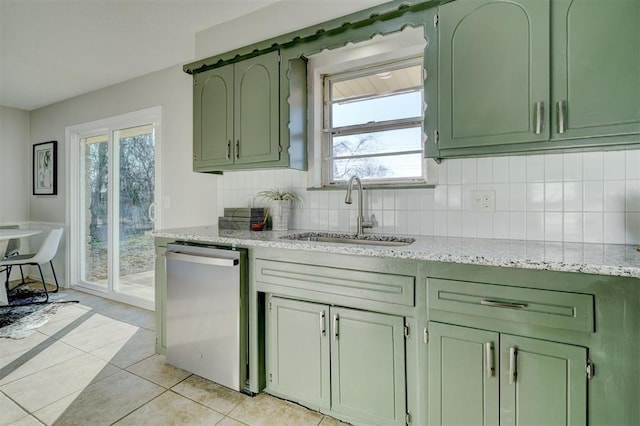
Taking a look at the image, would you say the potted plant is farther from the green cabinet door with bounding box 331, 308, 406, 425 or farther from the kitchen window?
the green cabinet door with bounding box 331, 308, 406, 425

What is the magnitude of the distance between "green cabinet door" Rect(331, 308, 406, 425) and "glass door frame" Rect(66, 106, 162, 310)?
2449 mm

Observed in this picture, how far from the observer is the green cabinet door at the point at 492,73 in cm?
144

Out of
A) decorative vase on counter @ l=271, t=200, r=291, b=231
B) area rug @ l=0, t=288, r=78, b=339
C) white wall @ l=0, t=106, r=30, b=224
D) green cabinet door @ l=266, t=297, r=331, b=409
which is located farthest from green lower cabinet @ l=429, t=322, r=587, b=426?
white wall @ l=0, t=106, r=30, b=224

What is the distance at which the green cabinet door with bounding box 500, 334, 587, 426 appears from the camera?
1158mm

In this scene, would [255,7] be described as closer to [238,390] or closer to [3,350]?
[238,390]

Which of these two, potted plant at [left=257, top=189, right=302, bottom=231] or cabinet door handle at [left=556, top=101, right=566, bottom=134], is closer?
cabinet door handle at [left=556, top=101, right=566, bottom=134]

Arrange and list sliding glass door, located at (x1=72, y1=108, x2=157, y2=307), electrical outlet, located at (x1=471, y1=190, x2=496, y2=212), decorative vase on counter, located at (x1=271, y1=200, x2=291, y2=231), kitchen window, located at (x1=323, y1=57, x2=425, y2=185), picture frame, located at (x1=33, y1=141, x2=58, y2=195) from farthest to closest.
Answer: picture frame, located at (x1=33, y1=141, x2=58, y2=195), sliding glass door, located at (x1=72, y1=108, x2=157, y2=307), decorative vase on counter, located at (x1=271, y1=200, x2=291, y2=231), kitchen window, located at (x1=323, y1=57, x2=425, y2=185), electrical outlet, located at (x1=471, y1=190, x2=496, y2=212)

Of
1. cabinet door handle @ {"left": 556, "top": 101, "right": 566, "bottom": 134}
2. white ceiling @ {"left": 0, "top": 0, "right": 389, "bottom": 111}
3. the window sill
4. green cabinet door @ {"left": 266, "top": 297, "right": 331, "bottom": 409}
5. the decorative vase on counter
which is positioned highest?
white ceiling @ {"left": 0, "top": 0, "right": 389, "bottom": 111}

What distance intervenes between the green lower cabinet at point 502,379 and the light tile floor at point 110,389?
26.3 inches

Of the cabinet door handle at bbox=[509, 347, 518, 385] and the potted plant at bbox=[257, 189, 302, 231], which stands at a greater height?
the potted plant at bbox=[257, 189, 302, 231]

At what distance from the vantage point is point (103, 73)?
3.36 meters

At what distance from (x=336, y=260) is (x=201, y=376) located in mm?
1233

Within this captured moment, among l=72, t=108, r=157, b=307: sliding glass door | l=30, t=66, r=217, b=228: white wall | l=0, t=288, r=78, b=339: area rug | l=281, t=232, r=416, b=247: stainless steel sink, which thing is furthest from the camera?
l=72, t=108, r=157, b=307: sliding glass door

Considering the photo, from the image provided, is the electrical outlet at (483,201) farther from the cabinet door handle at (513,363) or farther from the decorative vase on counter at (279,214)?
the decorative vase on counter at (279,214)
